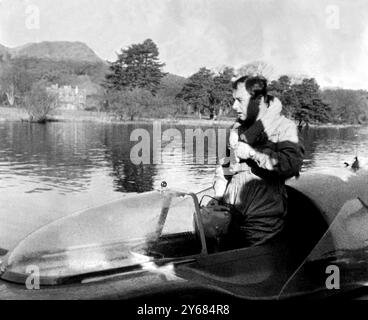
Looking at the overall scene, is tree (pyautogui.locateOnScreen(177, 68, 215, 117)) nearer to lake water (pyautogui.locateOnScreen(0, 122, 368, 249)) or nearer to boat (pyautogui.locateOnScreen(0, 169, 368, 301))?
lake water (pyautogui.locateOnScreen(0, 122, 368, 249))

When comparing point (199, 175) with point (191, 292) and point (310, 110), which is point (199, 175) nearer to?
point (191, 292)

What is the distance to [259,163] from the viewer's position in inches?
152

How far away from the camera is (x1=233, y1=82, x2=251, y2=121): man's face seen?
4129 mm

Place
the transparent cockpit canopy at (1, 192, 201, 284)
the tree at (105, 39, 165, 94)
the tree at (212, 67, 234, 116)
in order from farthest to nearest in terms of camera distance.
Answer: the tree at (105, 39, 165, 94) < the tree at (212, 67, 234, 116) < the transparent cockpit canopy at (1, 192, 201, 284)

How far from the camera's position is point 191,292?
125 inches

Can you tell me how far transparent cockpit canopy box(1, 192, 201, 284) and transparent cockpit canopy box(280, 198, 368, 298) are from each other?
0.77 m

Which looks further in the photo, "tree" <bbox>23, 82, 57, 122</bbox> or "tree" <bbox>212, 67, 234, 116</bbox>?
"tree" <bbox>212, 67, 234, 116</bbox>

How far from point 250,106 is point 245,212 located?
851 mm

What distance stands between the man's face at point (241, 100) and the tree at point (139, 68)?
8403cm

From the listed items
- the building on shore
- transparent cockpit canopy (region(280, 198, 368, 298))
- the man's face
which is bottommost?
transparent cockpit canopy (region(280, 198, 368, 298))

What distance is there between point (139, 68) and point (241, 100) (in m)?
86.0

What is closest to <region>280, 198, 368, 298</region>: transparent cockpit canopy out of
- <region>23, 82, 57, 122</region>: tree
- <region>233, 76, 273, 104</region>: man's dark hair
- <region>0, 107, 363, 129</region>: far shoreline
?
<region>233, 76, 273, 104</region>: man's dark hair

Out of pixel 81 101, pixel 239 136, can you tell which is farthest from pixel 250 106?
pixel 81 101

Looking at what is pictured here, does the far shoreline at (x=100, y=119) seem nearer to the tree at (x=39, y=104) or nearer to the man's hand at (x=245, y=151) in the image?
the tree at (x=39, y=104)
